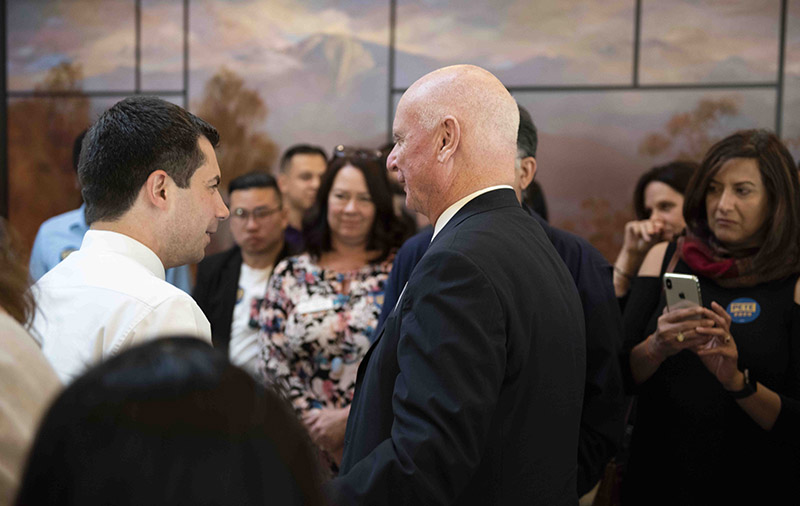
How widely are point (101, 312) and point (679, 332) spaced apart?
1699 millimetres

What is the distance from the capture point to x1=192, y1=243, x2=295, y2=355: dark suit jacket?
341 centimetres

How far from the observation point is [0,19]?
675cm

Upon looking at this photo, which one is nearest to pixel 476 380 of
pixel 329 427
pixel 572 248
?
pixel 572 248

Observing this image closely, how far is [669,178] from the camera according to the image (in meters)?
3.64

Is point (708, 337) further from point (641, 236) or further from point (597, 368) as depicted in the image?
point (641, 236)

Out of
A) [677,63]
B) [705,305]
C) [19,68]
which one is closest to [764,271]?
[705,305]

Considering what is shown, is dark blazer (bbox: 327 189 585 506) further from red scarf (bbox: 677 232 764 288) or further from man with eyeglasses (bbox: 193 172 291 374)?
man with eyeglasses (bbox: 193 172 291 374)

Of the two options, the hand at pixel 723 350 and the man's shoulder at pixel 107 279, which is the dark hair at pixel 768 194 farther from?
the man's shoulder at pixel 107 279

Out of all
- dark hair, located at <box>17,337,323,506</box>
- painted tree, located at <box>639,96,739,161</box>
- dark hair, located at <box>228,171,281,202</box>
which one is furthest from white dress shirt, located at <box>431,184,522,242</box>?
painted tree, located at <box>639,96,739,161</box>

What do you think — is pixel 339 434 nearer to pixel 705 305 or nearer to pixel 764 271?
pixel 705 305

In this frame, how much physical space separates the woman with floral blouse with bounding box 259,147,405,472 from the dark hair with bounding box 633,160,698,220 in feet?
4.32

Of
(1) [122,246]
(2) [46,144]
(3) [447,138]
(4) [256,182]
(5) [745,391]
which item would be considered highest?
(2) [46,144]

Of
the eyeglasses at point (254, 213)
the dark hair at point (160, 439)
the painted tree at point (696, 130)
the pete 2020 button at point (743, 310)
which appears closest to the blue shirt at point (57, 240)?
Answer: the eyeglasses at point (254, 213)

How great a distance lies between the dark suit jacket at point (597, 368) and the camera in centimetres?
216
